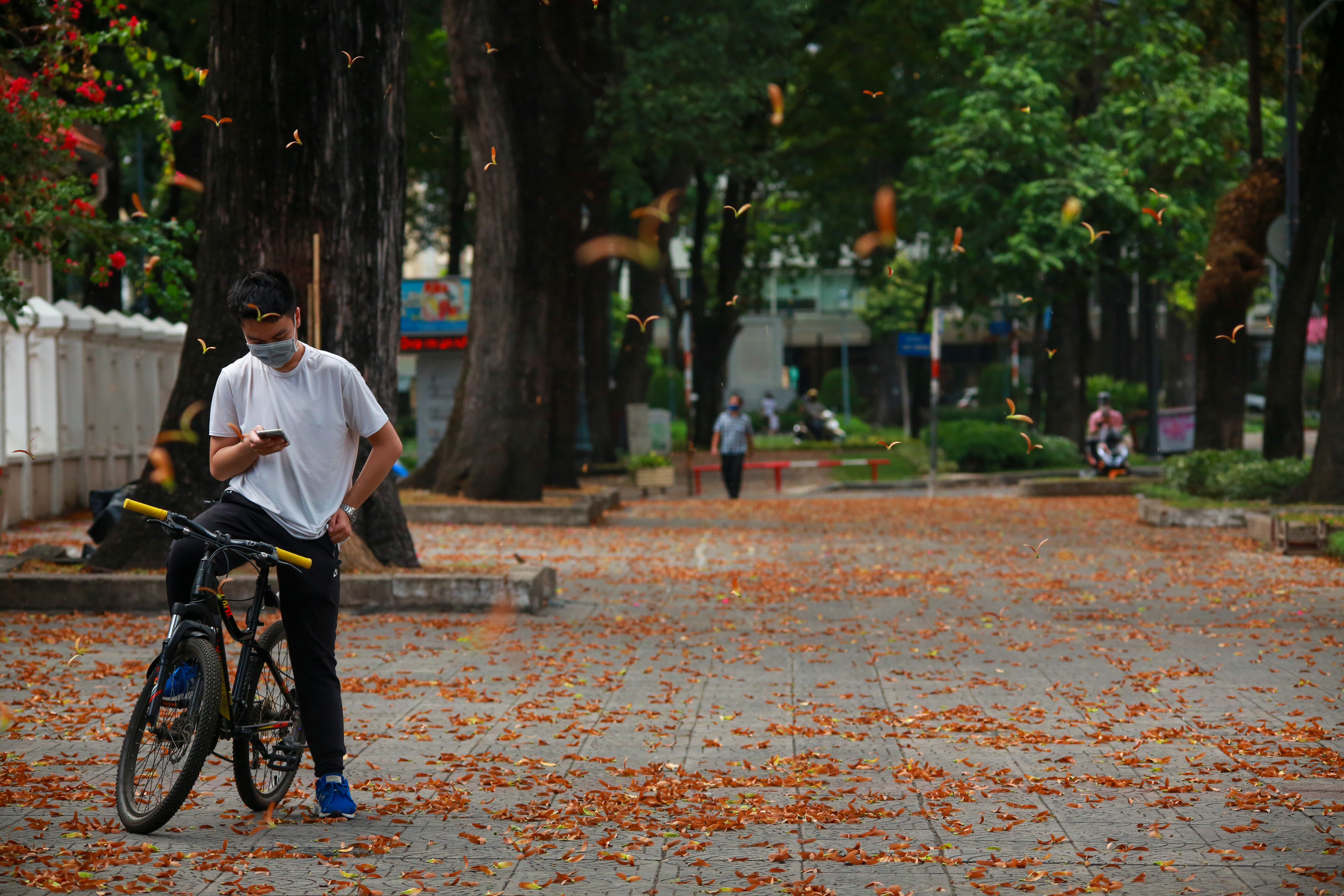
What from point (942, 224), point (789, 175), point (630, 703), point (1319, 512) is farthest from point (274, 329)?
point (789, 175)

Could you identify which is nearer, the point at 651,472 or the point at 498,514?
the point at 498,514

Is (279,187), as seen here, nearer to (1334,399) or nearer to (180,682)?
(180,682)

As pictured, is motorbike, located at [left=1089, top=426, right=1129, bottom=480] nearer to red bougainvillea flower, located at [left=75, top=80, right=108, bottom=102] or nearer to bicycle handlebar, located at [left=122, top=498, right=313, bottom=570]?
red bougainvillea flower, located at [left=75, top=80, right=108, bottom=102]

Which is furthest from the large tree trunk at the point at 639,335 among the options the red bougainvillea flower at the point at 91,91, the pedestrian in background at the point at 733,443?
the red bougainvillea flower at the point at 91,91

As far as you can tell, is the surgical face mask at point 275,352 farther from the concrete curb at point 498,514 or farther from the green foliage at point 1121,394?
the green foliage at point 1121,394

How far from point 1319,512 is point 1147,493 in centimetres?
555

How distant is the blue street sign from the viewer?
119ft

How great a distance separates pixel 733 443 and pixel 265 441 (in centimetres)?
2161

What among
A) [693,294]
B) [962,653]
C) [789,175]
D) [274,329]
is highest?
[789,175]

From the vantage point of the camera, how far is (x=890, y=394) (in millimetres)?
54344

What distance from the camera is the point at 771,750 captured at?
6.70m

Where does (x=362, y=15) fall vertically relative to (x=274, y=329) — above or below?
above

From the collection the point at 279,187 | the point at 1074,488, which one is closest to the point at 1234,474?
the point at 1074,488

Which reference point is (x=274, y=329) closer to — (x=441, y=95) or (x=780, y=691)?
(x=780, y=691)
